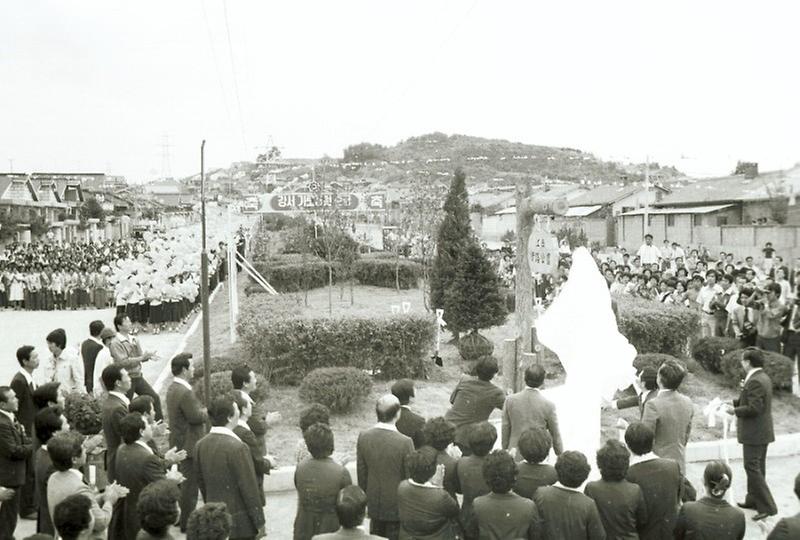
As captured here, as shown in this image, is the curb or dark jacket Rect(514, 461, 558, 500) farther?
the curb

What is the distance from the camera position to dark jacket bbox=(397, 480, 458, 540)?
4.32 metres

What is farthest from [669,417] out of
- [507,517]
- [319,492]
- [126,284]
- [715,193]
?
[715,193]

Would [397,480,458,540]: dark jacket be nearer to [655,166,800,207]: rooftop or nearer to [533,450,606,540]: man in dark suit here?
[533,450,606,540]: man in dark suit

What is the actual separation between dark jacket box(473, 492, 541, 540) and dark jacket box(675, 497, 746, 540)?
3.02 ft

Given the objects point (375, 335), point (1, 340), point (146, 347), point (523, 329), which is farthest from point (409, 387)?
point (1, 340)

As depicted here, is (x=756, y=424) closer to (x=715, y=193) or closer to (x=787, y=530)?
(x=787, y=530)

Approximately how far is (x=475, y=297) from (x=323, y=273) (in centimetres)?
1394

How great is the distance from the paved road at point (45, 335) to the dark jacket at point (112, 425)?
24.0 ft

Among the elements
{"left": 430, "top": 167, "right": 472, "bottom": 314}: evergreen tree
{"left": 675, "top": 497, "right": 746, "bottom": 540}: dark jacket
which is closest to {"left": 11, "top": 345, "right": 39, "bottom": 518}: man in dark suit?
{"left": 675, "top": 497, "right": 746, "bottom": 540}: dark jacket

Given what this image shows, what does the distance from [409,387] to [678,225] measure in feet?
118

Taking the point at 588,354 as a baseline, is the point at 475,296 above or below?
below

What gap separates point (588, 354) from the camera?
7.36 metres

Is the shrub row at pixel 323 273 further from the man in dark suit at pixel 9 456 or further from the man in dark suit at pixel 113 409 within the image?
the man in dark suit at pixel 9 456

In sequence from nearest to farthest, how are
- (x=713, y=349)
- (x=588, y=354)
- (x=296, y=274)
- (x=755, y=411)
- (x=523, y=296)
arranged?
(x=755, y=411)
(x=588, y=354)
(x=523, y=296)
(x=713, y=349)
(x=296, y=274)
